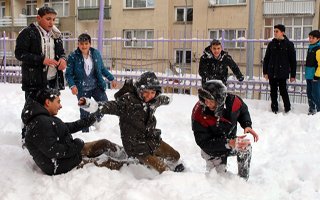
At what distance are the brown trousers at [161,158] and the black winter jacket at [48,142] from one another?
706mm

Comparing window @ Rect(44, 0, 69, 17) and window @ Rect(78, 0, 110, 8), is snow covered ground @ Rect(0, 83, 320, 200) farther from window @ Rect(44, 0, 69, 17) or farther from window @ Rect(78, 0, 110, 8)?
window @ Rect(44, 0, 69, 17)

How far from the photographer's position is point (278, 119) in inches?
279

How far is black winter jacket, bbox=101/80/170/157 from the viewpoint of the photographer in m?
4.01

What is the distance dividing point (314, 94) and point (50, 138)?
541cm

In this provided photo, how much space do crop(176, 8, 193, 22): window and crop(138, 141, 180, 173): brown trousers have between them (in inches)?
847

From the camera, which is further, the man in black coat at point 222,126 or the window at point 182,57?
the window at point 182,57

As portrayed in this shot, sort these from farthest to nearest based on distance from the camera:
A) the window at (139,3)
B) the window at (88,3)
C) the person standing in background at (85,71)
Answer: the window at (88,3), the window at (139,3), the person standing in background at (85,71)

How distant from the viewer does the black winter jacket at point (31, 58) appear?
4.59 metres

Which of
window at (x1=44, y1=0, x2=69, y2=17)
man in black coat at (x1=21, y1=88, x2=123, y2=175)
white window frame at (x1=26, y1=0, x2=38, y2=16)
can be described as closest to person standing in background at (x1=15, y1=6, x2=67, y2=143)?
man in black coat at (x1=21, y1=88, x2=123, y2=175)

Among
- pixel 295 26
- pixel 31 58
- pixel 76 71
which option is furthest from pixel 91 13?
pixel 31 58

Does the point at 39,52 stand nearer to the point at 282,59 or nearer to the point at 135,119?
the point at 135,119

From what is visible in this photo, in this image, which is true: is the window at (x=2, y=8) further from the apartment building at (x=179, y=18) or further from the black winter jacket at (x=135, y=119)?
the black winter jacket at (x=135, y=119)

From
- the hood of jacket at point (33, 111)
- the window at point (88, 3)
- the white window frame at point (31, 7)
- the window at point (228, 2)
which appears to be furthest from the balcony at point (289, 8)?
the hood of jacket at point (33, 111)

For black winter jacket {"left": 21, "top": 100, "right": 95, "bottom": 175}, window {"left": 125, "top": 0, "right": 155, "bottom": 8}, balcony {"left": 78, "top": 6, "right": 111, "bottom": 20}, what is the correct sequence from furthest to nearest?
balcony {"left": 78, "top": 6, "right": 111, "bottom": 20}
window {"left": 125, "top": 0, "right": 155, "bottom": 8}
black winter jacket {"left": 21, "top": 100, "right": 95, "bottom": 175}
